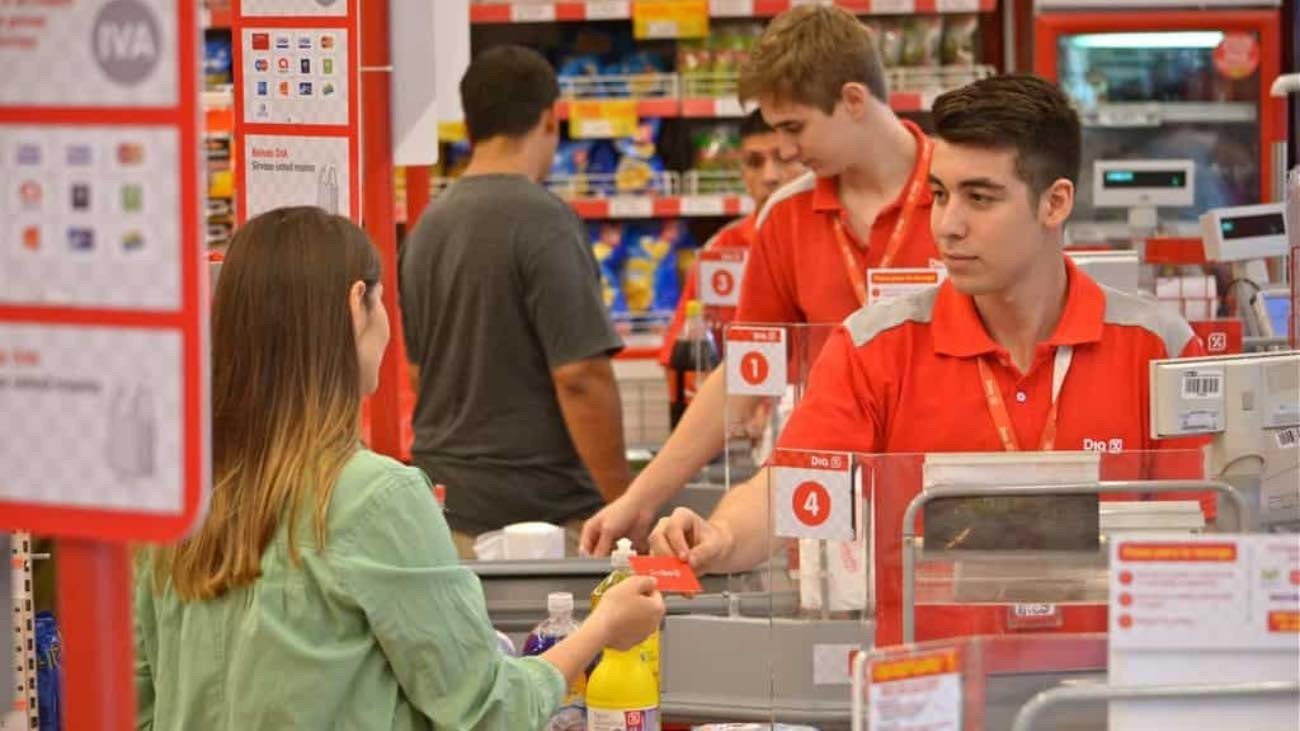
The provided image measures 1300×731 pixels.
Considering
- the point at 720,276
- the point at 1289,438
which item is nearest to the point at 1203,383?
the point at 1289,438

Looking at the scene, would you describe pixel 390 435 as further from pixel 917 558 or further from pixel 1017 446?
pixel 917 558

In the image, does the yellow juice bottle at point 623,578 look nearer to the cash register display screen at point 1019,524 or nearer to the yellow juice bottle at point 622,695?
the yellow juice bottle at point 622,695

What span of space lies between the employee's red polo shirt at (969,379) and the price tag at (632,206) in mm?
4401

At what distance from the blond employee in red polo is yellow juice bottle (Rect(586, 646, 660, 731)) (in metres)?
0.34

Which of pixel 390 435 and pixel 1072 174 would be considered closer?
pixel 1072 174

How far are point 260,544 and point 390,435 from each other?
1929mm

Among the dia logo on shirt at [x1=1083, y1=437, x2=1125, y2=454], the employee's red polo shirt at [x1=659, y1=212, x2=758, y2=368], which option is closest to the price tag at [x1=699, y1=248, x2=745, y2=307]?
the employee's red polo shirt at [x1=659, y1=212, x2=758, y2=368]

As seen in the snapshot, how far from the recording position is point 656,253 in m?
8.20

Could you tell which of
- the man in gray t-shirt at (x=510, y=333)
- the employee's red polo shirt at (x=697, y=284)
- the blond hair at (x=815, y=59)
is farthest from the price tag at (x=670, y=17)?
the blond hair at (x=815, y=59)

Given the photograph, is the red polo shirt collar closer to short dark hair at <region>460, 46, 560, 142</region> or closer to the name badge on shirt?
the name badge on shirt

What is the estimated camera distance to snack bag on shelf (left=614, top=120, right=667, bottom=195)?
7941mm

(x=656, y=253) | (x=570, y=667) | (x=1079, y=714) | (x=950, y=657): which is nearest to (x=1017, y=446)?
(x=570, y=667)

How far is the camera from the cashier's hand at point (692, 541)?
11.3 ft

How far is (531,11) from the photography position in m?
7.62
